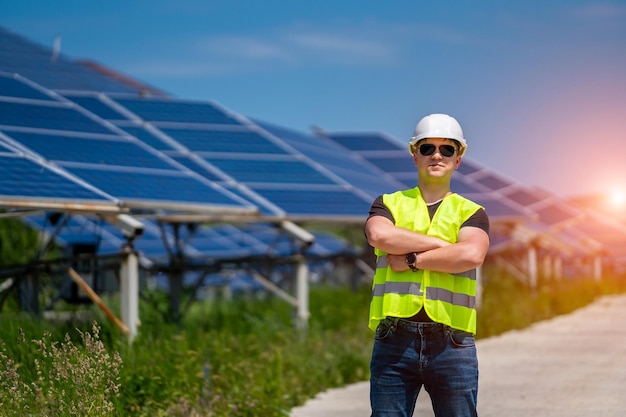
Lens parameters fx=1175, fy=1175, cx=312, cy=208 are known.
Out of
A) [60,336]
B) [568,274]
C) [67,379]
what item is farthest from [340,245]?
[67,379]

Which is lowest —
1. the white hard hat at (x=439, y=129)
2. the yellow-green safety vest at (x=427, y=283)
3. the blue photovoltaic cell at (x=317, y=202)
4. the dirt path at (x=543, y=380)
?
the dirt path at (x=543, y=380)

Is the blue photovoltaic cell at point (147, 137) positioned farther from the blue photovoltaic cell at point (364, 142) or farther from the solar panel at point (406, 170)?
the blue photovoltaic cell at point (364, 142)

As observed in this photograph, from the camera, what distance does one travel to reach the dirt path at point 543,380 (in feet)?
33.5

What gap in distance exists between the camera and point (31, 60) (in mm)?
22969

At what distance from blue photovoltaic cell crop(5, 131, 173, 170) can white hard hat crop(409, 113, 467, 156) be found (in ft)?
25.9

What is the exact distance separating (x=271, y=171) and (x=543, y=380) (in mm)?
7827

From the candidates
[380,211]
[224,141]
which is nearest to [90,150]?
[224,141]

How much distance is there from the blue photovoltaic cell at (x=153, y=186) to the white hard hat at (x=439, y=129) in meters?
7.16


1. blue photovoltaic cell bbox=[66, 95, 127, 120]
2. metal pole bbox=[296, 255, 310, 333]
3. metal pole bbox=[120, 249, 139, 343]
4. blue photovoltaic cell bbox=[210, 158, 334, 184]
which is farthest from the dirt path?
blue photovoltaic cell bbox=[66, 95, 127, 120]

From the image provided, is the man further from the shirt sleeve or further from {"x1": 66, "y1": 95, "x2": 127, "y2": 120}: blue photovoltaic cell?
{"x1": 66, "y1": 95, "x2": 127, "y2": 120}: blue photovoltaic cell

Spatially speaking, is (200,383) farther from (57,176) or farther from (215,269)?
(215,269)

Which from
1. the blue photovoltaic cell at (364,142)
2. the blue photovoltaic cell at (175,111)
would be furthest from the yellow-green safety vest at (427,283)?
the blue photovoltaic cell at (364,142)

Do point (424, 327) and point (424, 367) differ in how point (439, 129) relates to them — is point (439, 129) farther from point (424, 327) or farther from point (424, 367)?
point (424, 367)

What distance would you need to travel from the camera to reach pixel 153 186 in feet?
45.8
